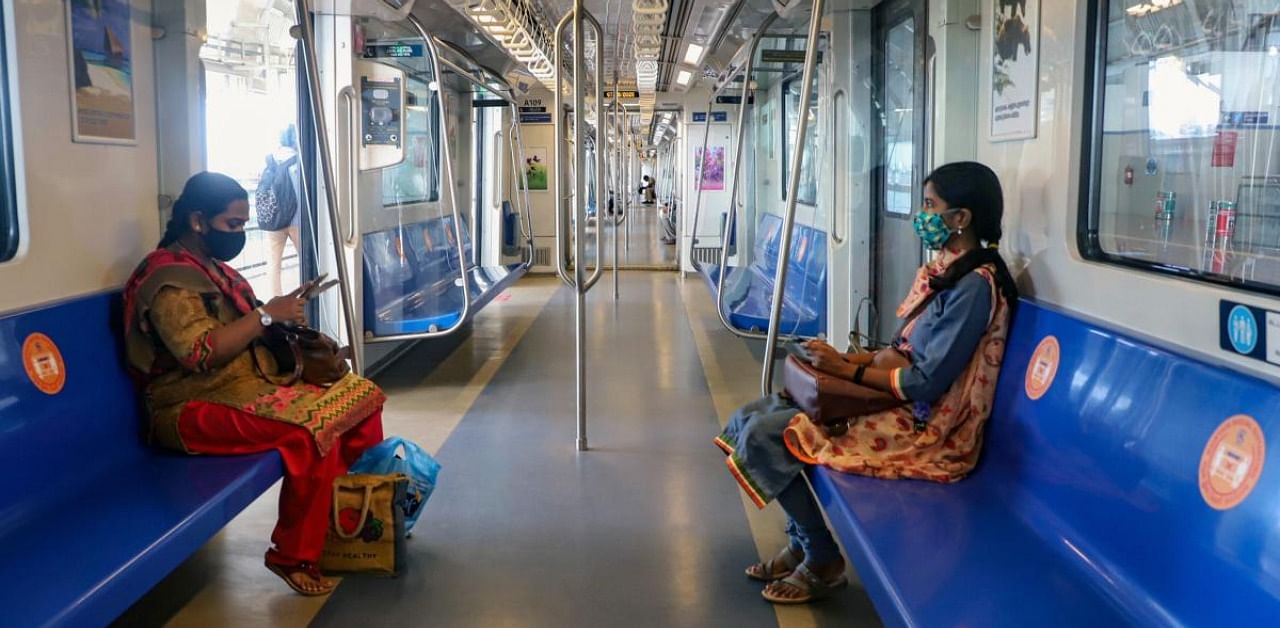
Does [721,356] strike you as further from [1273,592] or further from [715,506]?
[1273,592]

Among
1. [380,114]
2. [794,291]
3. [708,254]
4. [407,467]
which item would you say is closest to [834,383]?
[407,467]

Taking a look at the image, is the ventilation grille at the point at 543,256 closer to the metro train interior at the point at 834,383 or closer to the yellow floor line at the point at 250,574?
the yellow floor line at the point at 250,574

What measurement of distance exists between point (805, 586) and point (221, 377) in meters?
1.87

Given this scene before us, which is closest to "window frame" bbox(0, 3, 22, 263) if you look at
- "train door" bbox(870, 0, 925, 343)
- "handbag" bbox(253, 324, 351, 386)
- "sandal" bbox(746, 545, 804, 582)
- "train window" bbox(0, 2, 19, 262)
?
"train window" bbox(0, 2, 19, 262)

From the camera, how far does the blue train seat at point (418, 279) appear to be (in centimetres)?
673

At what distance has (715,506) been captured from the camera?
168 inches

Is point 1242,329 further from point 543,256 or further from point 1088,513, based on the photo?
point 543,256

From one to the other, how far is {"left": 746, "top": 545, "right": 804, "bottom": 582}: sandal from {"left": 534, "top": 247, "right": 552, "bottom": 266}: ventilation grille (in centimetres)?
1072

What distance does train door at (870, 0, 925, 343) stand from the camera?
5.02 meters

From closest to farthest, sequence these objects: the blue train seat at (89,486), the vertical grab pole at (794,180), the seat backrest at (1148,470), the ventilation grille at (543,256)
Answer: the seat backrest at (1148,470) < the blue train seat at (89,486) < the vertical grab pole at (794,180) < the ventilation grille at (543,256)

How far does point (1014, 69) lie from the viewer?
3.40 meters

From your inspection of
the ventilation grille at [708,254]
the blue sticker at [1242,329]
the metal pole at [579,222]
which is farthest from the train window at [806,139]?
the blue sticker at [1242,329]

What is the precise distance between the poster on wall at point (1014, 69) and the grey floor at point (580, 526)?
153 cm

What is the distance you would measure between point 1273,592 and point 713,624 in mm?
1688
